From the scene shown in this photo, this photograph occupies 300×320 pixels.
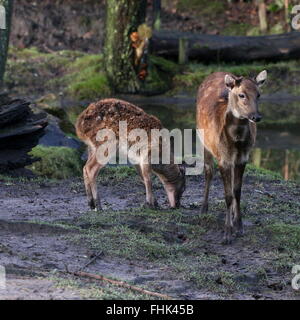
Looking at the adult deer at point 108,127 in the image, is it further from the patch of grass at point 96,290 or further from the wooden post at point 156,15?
the wooden post at point 156,15

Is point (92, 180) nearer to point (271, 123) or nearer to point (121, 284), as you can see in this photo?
point (121, 284)

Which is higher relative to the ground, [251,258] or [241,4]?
[241,4]

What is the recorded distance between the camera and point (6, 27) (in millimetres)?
15492

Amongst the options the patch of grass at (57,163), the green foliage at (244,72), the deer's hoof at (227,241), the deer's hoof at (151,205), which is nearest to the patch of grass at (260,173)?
the patch of grass at (57,163)

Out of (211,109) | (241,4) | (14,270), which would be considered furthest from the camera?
(241,4)

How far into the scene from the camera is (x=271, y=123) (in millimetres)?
21344

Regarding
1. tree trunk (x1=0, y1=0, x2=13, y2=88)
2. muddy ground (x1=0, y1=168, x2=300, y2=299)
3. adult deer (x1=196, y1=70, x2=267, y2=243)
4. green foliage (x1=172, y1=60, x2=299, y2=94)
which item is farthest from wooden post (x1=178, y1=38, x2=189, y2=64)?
adult deer (x1=196, y1=70, x2=267, y2=243)

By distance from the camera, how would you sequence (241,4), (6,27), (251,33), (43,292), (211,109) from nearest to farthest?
(43,292)
(211,109)
(6,27)
(251,33)
(241,4)

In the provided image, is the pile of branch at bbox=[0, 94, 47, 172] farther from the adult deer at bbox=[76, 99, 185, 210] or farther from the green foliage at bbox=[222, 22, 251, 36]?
the green foliage at bbox=[222, 22, 251, 36]

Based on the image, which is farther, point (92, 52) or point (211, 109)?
point (92, 52)

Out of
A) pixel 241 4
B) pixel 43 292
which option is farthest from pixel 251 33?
pixel 43 292

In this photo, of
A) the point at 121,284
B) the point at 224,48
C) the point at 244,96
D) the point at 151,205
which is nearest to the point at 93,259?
the point at 121,284

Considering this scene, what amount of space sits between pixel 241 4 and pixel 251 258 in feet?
76.4

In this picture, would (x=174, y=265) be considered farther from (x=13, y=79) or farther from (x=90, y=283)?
(x=13, y=79)
